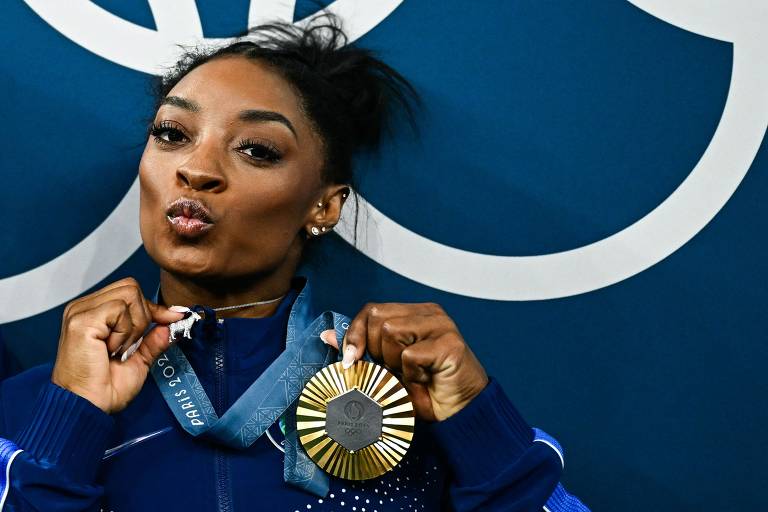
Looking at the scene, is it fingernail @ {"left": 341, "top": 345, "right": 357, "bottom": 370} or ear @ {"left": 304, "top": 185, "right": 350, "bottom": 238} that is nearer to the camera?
fingernail @ {"left": 341, "top": 345, "right": 357, "bottom": 370}

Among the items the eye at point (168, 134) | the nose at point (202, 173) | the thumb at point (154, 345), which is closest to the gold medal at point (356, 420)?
the thumb at point (154, 345)

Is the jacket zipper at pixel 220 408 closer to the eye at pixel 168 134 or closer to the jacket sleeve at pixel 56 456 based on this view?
the jacket sleeve at pixel 56 456

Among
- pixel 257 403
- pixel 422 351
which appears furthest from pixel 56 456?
pixel 422 351

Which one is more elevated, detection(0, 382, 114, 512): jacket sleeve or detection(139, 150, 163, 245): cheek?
detection(139, 150, 163, 245): cheek

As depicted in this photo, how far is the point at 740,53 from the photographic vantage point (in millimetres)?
2100

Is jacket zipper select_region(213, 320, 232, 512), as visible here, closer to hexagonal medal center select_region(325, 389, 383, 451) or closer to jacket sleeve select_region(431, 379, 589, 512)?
hexagonal medal center select_region(325, 389, 383, 451)

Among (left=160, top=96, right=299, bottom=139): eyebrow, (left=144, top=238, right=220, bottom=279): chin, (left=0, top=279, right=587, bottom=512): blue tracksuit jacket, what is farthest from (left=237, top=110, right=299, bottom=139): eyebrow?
(left=0, top=279, right=587, bottom=512): blue tracksuit jacket

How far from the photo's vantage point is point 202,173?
167cm

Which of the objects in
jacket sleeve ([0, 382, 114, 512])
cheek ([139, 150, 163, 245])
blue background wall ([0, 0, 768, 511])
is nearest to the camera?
jacket sleeve ([0, 382, 114, 512])

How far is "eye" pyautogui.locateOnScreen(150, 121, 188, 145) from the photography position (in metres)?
1.76

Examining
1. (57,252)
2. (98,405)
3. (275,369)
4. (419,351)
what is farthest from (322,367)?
(57,252)

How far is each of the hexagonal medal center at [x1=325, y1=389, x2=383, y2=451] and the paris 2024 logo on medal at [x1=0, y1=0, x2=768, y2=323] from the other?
1.85ft

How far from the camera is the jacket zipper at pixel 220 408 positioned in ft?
5.17

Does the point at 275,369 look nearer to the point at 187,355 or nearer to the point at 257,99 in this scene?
the point at 187,355
